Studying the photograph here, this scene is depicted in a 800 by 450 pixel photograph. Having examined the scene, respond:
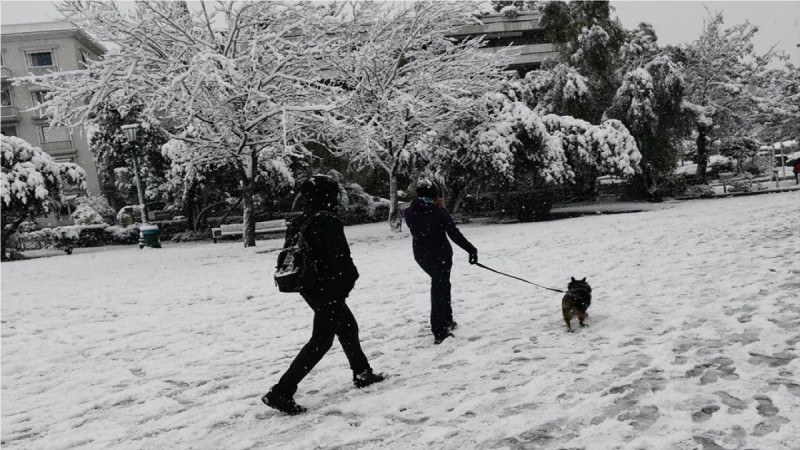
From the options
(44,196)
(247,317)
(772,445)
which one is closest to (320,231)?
(772,445)

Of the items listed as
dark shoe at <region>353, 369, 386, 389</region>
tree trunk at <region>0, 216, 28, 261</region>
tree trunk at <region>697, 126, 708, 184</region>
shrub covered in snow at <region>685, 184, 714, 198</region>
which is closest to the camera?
dark shoe at <region>353, 369, 386, 389</region>

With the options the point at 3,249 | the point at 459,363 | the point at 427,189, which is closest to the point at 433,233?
the point at 427,189

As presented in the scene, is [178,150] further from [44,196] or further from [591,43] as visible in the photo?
[591,43]

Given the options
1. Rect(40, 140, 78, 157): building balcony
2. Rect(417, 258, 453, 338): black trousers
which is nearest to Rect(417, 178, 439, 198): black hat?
Rect(417, 258, 453, 338): black trousers

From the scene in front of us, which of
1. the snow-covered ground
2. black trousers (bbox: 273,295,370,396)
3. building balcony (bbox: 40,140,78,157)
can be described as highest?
building balcony (bbox: 40,140,78,157)

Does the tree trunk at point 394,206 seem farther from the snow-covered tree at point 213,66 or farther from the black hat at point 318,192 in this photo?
the black hat at point 318,192

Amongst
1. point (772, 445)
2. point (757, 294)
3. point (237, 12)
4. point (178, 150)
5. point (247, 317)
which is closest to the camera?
point (772, 445)

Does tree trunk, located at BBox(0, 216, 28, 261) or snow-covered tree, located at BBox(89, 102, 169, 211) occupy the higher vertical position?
snow-covered tree, located at BBox(89, 102, 169, 211)

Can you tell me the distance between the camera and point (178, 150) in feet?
74.2

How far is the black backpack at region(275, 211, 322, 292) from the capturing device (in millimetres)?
3709

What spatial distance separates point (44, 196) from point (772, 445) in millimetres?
22289

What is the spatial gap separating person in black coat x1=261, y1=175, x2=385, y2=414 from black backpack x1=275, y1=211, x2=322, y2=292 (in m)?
0.05

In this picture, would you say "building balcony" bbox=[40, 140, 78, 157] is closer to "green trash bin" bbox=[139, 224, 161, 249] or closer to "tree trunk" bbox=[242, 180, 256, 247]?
"green trash bin" bbox=[139, 224, 161, 249]

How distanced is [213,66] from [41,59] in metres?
33.6
